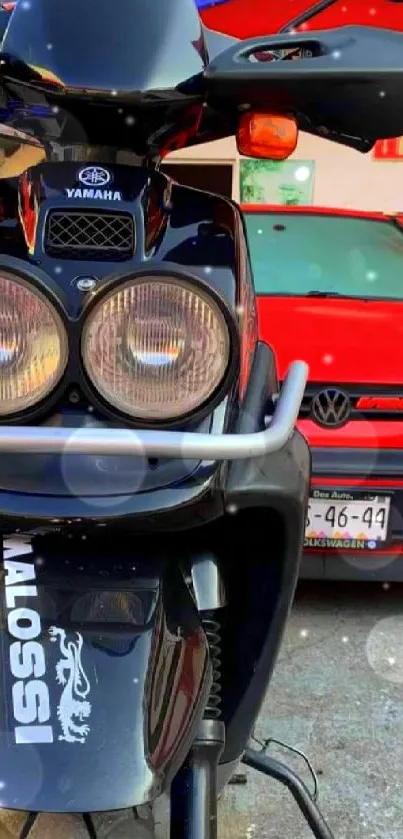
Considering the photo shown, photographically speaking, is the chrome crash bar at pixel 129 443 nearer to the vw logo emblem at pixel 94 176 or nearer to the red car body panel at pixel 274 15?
the vw logo emblem at pixel 94 176

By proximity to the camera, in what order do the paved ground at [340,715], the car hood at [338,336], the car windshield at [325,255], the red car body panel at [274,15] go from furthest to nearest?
the red car body panel at [274,15] → the car windshield at [325,255] → the car hood at [338,336] → the paved ground at [340,715]

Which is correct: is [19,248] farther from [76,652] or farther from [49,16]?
[76,652]

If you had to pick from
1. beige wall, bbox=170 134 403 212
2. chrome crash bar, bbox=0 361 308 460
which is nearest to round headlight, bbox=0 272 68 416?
chrome crash bar, bbox=0 361 308 460

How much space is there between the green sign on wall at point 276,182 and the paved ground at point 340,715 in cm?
686

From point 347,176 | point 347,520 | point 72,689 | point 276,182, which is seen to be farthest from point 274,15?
point 72,689

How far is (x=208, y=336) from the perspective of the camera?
4.17 ft

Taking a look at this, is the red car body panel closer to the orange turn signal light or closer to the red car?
the red car

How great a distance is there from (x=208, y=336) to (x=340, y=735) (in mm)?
1884

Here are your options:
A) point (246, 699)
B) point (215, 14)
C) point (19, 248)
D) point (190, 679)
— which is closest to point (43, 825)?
point (246, 699)

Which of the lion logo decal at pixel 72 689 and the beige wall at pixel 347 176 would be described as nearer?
the lion logo decal at pixel 72 689

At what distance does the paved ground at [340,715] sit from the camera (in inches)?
92.9

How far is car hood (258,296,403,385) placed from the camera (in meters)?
3.37

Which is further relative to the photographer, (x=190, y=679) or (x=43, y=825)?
(x=43, y=825)

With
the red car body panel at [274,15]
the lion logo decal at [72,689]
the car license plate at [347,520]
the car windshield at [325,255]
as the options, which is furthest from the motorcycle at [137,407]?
the red car body panel at [274,15]
